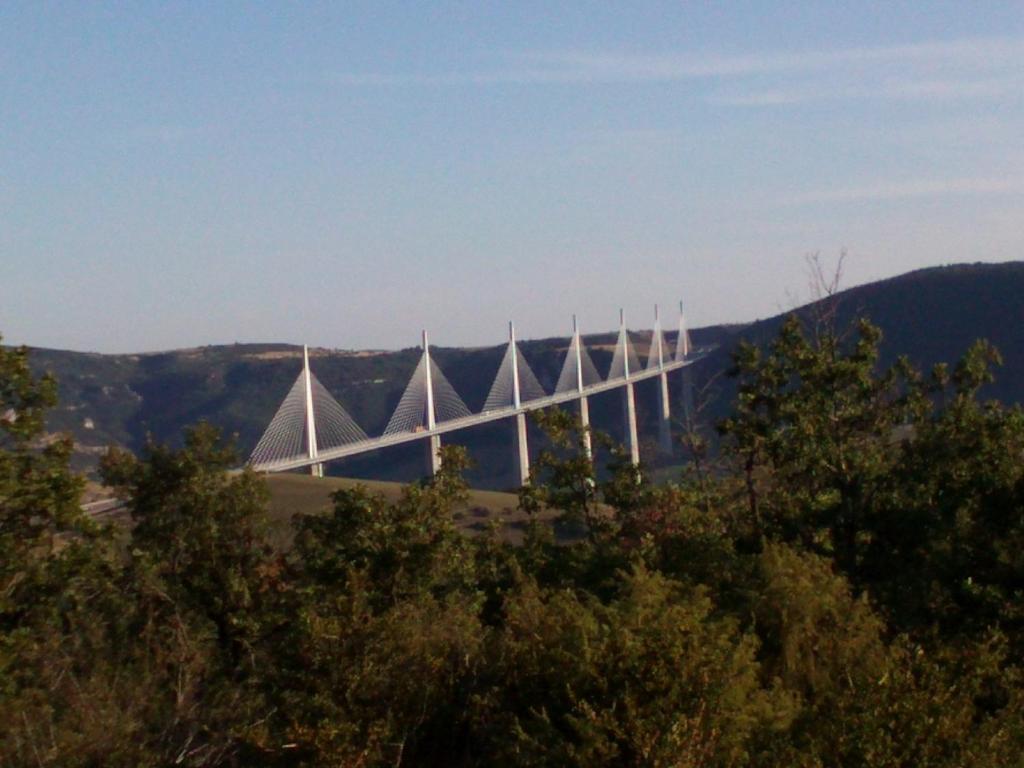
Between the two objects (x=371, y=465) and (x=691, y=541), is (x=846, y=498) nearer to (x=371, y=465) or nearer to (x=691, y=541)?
(x=691, y=541)

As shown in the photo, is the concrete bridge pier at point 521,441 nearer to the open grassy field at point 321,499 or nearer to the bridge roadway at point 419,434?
the bridge roadway at point 419,434

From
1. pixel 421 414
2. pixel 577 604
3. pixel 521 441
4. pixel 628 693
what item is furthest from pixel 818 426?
pixel 521 441

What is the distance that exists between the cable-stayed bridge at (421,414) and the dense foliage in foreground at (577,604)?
504 inches

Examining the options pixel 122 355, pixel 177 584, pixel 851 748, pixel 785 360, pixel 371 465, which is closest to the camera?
pixel 851 748

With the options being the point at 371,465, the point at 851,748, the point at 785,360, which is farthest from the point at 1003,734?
the point at 371,465

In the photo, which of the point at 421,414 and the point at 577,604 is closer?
the point at 577,604

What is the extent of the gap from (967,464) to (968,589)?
7.60 feet

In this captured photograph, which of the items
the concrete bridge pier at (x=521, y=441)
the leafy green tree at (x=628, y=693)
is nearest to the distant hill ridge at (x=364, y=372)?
the concrete bridge pier at (x=521, y=441)

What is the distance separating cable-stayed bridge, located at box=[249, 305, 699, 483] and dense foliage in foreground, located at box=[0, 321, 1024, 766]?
12.8 metres

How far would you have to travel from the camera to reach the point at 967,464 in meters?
11.3

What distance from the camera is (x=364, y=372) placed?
6450 cm

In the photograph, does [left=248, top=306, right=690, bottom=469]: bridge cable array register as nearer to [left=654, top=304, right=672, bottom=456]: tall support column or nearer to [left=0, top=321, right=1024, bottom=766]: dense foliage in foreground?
[left=654, top=304, right=672, bottom=456]: tall support column

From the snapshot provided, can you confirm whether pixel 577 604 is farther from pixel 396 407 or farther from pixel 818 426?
pixel 396 407

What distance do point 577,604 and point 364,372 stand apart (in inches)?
2282
